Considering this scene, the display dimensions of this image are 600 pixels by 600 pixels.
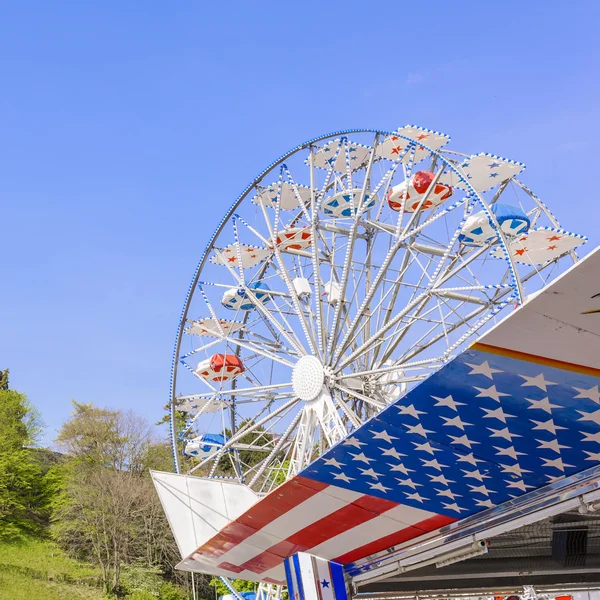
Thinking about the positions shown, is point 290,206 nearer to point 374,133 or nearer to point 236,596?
point 374,133

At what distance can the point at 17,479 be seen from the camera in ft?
117

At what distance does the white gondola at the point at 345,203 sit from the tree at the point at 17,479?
2399 centimetres

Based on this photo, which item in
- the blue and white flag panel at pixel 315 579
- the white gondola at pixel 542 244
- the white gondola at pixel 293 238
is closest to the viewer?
the blue and white flag panel at pixel 315 579

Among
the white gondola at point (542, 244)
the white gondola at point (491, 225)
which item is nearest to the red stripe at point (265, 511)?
the white gondola at point (542, 244)

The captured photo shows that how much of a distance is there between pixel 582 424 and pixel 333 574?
5886 mm

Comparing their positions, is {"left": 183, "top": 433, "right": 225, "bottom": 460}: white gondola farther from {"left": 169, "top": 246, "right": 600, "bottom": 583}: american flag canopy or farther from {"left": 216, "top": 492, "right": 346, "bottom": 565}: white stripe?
{"left": 169, "top": 246, "right": 600, "bottom": 583}: american flag canopy

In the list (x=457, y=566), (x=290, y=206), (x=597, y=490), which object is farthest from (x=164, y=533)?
(x=597, y=490)

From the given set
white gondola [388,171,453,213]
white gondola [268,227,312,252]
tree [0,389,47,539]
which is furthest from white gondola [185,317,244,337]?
tree [0,389,47,539]

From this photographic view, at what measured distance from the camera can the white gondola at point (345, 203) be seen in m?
17.5

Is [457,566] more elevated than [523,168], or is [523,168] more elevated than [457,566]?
[523,168]

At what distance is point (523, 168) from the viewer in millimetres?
15352

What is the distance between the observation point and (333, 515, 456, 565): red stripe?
408 inches

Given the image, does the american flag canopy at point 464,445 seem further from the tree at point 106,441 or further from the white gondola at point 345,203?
the tree at point 106,441

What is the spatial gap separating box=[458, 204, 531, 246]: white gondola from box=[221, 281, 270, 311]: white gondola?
6.38 metres
